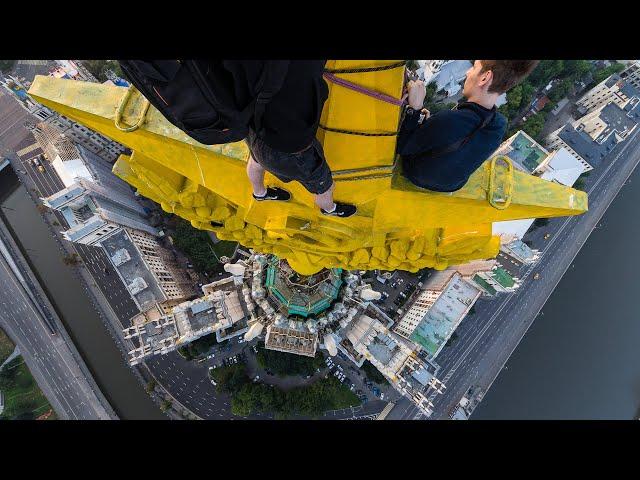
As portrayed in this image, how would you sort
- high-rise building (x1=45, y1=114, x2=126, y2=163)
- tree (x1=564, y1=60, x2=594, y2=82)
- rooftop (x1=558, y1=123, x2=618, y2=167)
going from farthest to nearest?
tree (x1=564, y1=60, x2=594, y2=82)
rooftop (x1=558, y1=123, x2=618, y2=167)
high-rise building (x1=45, y1=114, x2=126, y2=163)

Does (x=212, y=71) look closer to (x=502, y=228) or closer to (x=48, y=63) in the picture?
(x=502, y=228)

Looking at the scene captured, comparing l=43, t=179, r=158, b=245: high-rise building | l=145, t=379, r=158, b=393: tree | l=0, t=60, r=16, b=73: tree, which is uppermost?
l=0, t=60, r=16, b=73: tree

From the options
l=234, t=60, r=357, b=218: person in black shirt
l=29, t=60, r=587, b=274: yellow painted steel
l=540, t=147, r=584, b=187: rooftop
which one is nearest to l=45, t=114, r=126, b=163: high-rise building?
l=29, t=60, r=587, b=274: yellow painted steel

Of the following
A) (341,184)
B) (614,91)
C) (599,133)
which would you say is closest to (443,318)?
(599,133)

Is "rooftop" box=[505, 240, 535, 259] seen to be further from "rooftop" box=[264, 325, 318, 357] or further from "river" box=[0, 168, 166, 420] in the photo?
"river" box=[0, 168, 166, 420]

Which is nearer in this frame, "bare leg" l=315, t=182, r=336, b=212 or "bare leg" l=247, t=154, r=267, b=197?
"bare leg" l=315, t=182, r=336, b=212

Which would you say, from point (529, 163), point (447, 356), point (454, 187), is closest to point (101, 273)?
point (447, 356)

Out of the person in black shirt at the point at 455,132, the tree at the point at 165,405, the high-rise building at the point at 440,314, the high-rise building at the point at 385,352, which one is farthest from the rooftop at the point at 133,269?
the person in black shirt at the point at 455,132
